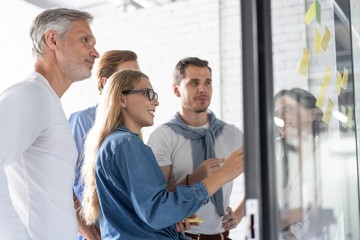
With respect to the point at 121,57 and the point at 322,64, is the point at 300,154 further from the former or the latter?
the point at 121,57

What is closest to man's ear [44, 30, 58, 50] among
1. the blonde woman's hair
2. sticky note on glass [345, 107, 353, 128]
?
the blonde woman's hair

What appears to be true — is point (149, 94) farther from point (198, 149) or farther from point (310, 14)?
point (310, 14)

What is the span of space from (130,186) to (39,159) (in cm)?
34

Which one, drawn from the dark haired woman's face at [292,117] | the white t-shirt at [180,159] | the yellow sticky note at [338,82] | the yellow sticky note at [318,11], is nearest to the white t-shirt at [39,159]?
the dark haired woman's face at [292,117]

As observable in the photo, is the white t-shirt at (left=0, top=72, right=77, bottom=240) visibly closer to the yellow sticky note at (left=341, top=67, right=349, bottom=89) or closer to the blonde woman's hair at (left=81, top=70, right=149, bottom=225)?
the blonde woman's hair at (left=81, top=70, right=149, bottom=225)

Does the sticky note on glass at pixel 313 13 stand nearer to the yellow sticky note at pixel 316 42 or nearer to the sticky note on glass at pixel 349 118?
the yellow sticky note at pixel 316 42

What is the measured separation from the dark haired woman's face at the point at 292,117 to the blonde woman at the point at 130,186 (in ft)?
0.97

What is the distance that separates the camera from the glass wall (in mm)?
1519

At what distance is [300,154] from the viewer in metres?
1.76

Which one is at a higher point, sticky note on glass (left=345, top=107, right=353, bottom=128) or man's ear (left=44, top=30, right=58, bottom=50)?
man's ear (left=44, top=30, right=58, bottom=50)

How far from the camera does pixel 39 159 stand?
1748 millimetres

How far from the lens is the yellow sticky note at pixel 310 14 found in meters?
1.97

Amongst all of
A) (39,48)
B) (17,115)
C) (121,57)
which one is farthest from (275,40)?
(121,57)

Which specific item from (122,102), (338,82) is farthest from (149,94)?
(338,82)
